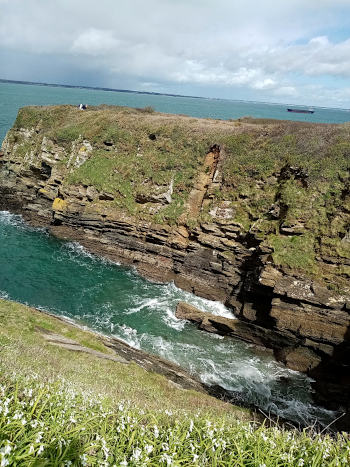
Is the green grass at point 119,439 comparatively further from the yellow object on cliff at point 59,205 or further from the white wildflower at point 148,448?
the yellow object on cliff at point 59,205

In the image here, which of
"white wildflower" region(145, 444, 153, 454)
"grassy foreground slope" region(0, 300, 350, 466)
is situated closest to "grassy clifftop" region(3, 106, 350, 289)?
"grassy foreground slope" region(0, 300, 350, 466)

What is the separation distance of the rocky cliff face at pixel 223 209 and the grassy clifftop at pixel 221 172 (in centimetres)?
13

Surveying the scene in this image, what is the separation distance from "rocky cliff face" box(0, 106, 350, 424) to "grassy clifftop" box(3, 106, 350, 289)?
126 mm

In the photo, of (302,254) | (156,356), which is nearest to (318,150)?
(302,254)

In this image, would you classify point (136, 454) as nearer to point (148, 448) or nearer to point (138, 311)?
point (148, 448)

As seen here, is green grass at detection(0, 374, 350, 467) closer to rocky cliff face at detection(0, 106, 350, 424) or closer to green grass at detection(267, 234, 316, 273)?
rocky cliff face at detection(0, 106, 350, 424)

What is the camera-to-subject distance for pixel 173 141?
39.4 m

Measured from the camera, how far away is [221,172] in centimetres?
3425

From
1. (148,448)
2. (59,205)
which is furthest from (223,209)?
(148,448)

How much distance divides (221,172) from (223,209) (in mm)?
5095

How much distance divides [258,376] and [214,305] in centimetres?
817

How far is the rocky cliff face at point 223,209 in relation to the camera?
2227cm

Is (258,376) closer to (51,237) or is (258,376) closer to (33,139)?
(51,237)

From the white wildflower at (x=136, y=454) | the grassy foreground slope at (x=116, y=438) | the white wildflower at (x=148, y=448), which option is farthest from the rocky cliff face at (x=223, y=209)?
the white wildflower at (x=136, y=454)
